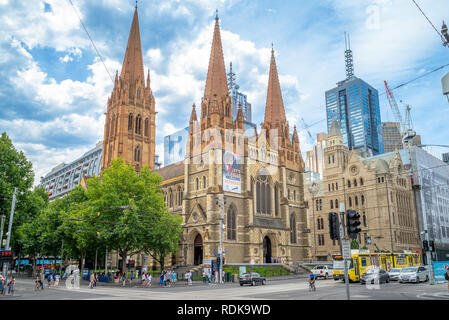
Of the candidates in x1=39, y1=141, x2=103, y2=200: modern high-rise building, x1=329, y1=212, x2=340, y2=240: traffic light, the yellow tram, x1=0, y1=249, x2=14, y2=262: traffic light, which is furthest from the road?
x1=39, y1=141, x2=103, y2=200: modern high-rise building

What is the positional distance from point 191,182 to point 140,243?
653 inches

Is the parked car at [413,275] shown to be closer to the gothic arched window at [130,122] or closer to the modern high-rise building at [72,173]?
the gothic arched window at [130,122]

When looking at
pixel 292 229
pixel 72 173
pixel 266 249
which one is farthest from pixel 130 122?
pixel 72 173

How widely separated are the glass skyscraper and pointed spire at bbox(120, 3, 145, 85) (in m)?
123

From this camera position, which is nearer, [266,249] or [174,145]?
[266,249]

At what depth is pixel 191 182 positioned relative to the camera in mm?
51906

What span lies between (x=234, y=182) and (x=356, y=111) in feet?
Result: 479

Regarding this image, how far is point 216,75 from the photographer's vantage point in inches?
2151

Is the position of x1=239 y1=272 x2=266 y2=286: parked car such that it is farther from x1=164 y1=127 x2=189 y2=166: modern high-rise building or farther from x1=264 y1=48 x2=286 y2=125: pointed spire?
x1=164 y1=127 x2=189 y2=166: modern high-rise building

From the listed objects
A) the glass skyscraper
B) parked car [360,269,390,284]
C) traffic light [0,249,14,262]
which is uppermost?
the glass skyscraper

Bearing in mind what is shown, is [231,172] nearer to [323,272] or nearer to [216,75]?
[216,75]

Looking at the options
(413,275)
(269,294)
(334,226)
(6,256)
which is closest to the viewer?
(334,226)

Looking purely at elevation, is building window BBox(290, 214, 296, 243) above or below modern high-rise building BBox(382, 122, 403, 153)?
below

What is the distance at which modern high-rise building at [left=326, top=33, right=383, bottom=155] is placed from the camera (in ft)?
581
